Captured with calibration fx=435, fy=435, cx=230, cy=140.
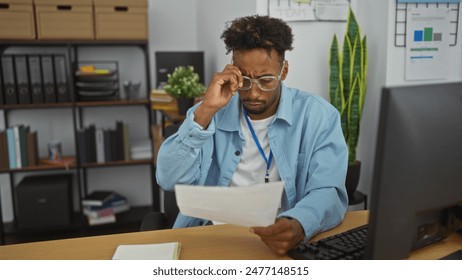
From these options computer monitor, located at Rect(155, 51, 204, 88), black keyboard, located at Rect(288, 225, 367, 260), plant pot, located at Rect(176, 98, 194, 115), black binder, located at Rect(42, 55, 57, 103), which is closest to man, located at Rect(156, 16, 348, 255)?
black keyboard, located at Rect(288, 225, 367, 260)

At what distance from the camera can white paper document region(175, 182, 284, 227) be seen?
31.4 inches

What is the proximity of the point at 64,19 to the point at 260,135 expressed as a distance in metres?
1.95

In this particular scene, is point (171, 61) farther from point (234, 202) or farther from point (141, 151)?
point (234, 202)

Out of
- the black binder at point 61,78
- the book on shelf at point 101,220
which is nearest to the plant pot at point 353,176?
the book on shelf at point 101,220

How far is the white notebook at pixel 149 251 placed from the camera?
0.98m

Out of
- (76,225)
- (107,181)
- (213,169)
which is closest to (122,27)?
(107,181)

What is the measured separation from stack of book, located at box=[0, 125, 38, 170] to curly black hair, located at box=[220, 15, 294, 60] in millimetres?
2095

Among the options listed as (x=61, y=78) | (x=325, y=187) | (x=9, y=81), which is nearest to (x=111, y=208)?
(x=61, y=78)

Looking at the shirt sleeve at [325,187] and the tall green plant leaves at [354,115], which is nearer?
the shirt sleeve at [325,187]

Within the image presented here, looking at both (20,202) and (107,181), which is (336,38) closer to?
(107,181)

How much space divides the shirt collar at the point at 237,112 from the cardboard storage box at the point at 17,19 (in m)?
1.90

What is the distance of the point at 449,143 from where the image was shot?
0.80 meters

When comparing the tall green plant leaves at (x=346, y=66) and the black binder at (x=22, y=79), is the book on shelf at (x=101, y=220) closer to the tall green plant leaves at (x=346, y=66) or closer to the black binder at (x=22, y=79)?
the black binder at (x=22, y=79)

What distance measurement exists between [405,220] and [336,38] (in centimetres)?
166
